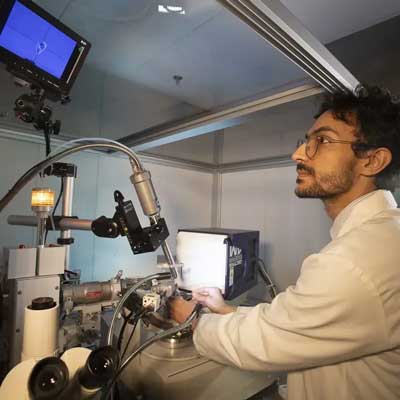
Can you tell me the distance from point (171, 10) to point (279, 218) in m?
1.72

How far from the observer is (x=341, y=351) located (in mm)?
630

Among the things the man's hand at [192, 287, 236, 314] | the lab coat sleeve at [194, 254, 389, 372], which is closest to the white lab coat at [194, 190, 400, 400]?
the lab coat sleeve at [194, 254, 389, 372]

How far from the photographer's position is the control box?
1569 mm

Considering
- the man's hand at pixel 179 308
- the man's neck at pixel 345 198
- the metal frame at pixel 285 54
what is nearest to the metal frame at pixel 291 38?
the metal frame at pixel 285 54

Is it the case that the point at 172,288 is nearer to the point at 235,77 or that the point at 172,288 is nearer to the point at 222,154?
the point at 235,77

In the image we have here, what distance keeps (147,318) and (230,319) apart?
0.30 meters

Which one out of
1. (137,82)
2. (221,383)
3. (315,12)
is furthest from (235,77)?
(221,383)

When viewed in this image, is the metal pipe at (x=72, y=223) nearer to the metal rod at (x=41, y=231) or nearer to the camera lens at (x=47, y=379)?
the metal rod at (x=41, y=231)

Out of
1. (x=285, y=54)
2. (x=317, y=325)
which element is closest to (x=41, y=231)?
(x=317, y=325)

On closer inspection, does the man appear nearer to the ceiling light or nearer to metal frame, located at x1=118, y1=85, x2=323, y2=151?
metal frame, located at x1=118, y1=85, x2=323, y2=151

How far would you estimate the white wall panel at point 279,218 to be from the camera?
6.81ft

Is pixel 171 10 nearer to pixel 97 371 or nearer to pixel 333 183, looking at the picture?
pixel 333 183

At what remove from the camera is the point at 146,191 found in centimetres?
80

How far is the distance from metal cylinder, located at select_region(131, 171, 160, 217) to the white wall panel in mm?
1627
